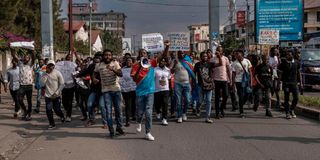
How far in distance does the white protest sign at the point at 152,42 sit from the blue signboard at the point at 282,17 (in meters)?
11.8

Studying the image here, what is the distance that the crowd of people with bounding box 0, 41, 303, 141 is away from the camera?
9039mm

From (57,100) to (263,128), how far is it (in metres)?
4.99

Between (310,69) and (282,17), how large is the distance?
18.8 ft

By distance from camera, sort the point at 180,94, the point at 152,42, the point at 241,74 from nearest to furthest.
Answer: the point at 180,94 < the point at 241,74 < the point at 152,42

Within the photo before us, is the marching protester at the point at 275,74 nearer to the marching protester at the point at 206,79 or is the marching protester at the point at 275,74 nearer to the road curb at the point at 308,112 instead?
the road curb at the point at 308,112

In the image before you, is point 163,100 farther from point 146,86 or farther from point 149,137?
point 149,137

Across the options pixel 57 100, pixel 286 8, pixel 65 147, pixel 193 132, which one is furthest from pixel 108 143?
pixel 286 8

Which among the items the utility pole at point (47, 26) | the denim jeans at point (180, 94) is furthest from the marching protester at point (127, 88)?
the utility pole at point (47, 26)

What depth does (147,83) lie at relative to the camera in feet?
29.0

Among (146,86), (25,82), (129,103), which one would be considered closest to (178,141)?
(146,86)

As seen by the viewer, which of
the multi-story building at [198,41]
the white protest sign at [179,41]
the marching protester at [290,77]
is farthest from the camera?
the multi-story building at [198,41]

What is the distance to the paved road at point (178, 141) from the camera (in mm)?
7316

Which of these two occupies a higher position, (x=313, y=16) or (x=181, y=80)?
(x=313, y=16)

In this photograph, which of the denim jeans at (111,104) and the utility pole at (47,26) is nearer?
the denim jeans at (111,104)
